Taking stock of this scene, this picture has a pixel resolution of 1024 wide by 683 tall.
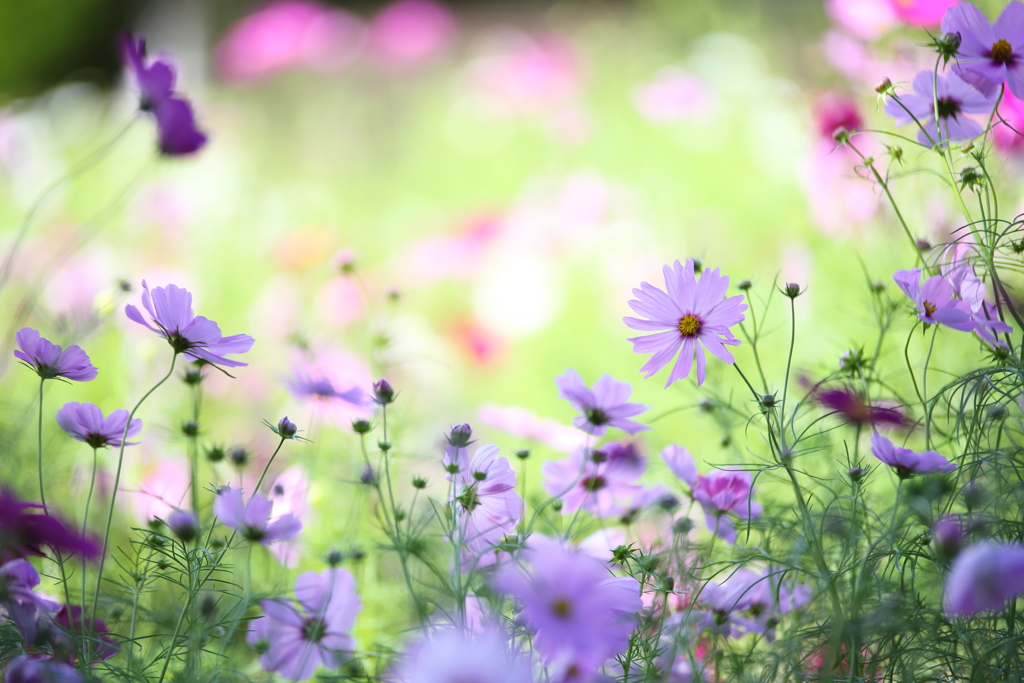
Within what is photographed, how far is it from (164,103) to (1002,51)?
0.68 metres

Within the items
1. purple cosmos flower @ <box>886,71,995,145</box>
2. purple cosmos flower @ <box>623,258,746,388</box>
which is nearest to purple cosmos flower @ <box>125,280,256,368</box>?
purple cosmos flower @ <box>623,258,746,388</box>

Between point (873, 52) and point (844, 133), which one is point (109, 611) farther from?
point (873, 52)

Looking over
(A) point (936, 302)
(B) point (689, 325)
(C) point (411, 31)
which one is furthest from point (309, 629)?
(C) point (411, 31)

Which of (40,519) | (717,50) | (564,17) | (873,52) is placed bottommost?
(40,519)

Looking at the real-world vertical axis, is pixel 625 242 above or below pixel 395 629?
above

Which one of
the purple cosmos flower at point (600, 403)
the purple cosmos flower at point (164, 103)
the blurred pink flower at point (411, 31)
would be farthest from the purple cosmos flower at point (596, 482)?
the blurred pink flower at point (411, 31)

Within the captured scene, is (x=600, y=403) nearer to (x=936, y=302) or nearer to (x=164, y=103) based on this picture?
(x=936, y=302)

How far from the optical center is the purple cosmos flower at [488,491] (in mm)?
466

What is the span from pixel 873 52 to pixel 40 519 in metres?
1.11

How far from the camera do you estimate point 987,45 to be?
1.63 feet

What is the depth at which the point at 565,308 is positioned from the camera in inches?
64.4

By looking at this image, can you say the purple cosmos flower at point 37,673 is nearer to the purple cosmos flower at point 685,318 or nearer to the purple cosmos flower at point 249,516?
the purple cosmos flower at point 249,516

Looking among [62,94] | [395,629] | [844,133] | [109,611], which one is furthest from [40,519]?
[62,94]

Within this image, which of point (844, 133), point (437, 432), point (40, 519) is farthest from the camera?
point (437, 432)
